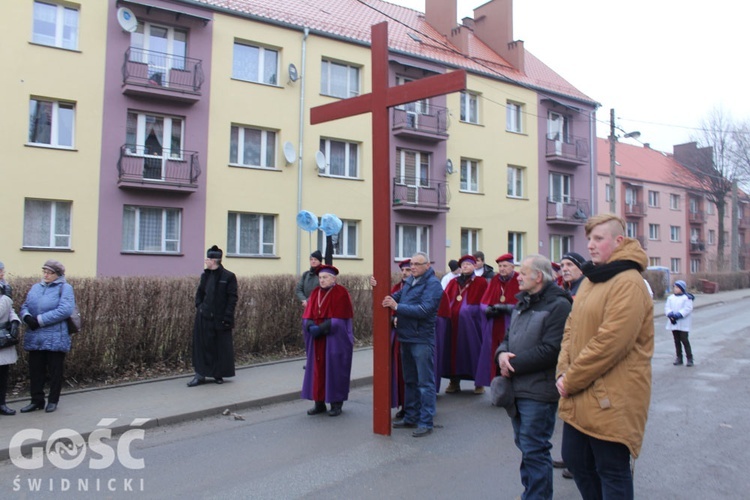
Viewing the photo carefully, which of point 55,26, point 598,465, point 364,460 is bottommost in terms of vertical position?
point 364,460

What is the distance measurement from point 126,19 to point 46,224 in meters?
6.95

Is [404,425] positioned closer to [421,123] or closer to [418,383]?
[418,383]

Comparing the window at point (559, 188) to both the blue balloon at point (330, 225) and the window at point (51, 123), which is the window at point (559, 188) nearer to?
the blue balloon at point (330, 225)

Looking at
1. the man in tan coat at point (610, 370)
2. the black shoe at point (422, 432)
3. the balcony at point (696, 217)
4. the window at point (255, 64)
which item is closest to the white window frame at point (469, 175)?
the window at point (255, 64)

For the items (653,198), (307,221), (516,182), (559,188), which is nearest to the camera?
(307,221)

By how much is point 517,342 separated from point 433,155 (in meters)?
22.9

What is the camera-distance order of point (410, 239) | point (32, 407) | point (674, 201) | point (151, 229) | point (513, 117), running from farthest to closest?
point (674, 201) → point (513, 117) → point (410, 239) → point (151, 229) → point (32, 407)

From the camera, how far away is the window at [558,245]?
31031 mm

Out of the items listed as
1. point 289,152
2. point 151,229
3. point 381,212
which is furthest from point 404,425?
point 289,152

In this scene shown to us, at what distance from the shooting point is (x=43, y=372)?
7.23 metres

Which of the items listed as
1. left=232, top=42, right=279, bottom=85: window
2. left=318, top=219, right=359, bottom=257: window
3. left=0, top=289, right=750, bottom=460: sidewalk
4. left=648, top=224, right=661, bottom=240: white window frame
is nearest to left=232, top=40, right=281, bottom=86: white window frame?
left=232, top=42, right=279, bottom=85: window

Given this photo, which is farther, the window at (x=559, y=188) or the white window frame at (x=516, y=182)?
the window at (x=559, y=188)

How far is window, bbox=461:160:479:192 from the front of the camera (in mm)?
27688

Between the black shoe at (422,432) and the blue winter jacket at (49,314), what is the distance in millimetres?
4319
